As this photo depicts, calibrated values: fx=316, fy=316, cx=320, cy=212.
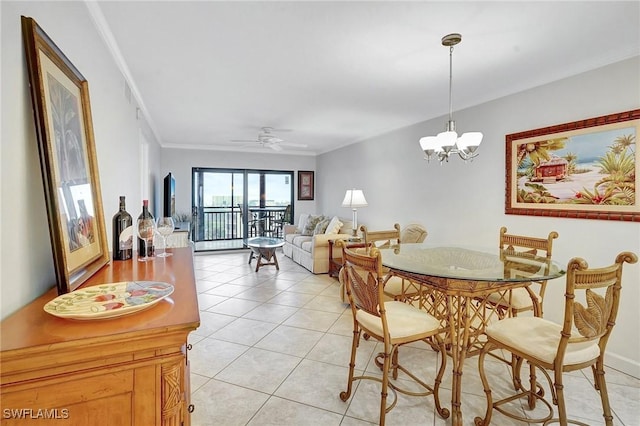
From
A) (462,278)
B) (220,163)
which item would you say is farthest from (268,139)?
(462,278)

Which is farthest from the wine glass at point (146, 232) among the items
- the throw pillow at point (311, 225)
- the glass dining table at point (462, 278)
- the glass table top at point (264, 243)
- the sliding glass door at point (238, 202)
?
the sliding glass door at point (238, 202)

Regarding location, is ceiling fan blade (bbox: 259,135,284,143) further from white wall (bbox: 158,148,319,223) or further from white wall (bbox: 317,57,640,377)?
white wall (bbox: 158,148,319,223)

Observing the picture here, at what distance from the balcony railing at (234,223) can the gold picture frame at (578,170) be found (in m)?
5.86

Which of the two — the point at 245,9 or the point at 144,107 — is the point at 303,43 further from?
the point at 144,107

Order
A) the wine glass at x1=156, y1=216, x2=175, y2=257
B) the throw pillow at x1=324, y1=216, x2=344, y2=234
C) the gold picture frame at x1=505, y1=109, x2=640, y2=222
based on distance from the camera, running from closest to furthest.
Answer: the wine glass at x1=156, y1=216, x2=175, y2=257 → the gold picture frame at x1=505, y1=109, x2=640, y2=222 → the throw pillow at x1=324, y1=216, x2=344, y2=234

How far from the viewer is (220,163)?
7559mm

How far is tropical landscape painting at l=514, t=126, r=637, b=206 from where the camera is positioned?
2488mm

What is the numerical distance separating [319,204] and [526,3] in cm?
655

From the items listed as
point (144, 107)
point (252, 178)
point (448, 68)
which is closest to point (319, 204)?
point (252, 178)

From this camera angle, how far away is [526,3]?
190cm

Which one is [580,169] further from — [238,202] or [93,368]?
[238,202]

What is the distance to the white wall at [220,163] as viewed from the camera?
23.5ft

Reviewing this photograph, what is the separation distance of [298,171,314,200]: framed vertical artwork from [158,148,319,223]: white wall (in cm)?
11

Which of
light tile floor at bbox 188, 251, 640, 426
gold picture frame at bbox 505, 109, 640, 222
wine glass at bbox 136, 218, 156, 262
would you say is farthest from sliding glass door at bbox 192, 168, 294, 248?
wine glass at bbox 136, 218, 156, 262
